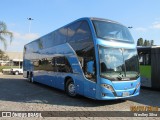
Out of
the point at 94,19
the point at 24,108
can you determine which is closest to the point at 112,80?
the point at 94,19

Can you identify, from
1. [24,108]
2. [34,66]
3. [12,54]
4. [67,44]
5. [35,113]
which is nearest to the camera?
[35,113]

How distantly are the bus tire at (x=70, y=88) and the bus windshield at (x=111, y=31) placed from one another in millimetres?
3241

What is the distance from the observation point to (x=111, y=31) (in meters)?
10.4

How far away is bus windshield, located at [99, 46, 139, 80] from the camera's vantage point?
9500 millimetres

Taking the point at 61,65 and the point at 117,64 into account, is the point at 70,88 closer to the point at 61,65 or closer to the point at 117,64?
the point at 61,65

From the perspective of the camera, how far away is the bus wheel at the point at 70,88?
1175 cm

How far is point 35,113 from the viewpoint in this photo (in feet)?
26.8

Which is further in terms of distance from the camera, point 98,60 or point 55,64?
point 55,64

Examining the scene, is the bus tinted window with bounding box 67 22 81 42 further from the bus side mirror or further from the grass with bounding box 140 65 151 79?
the grass with bounding box 140 65 151 79

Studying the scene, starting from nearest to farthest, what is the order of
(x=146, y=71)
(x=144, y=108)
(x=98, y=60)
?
(x=144, y=108)
(x=98, y=60)
(x=146, y=71)

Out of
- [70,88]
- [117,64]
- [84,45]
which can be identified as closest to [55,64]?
[70,88]

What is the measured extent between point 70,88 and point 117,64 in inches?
132

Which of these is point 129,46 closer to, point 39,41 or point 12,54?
point 39,41

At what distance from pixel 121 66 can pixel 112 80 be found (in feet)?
2.68
